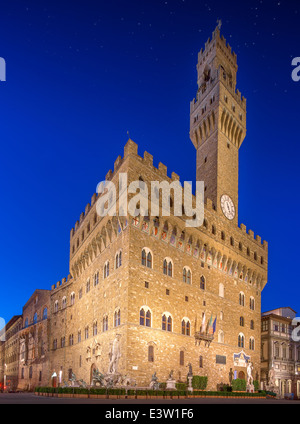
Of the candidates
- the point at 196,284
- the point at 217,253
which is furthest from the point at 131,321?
the point at 217,253

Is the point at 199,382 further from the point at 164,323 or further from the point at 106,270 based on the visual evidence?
the point at 106,270

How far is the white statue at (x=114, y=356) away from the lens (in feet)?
99.9

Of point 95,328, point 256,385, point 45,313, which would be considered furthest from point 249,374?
point 45,313

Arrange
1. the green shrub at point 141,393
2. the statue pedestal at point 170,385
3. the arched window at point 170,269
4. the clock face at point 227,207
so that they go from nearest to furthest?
the green shrub at point 141,393 → the statue pedestal at point 170,385 → the arched window at point 170,269 → the clock face at point 227,207

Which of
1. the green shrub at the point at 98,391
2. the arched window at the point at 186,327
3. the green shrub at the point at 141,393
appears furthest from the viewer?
the arched window at the point at 186,327

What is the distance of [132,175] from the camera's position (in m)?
33.2

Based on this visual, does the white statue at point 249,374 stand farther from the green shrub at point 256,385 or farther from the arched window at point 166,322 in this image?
the arched window at point 166,322

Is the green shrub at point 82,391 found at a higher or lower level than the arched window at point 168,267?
lower

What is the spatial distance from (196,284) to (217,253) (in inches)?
183

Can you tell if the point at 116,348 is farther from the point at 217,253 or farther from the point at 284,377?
the point at 284,377

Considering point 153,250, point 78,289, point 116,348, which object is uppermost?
point 153,250

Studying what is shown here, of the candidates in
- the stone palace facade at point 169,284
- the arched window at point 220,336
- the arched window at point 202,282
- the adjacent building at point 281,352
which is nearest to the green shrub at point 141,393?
the stone palace facade at point 169,284

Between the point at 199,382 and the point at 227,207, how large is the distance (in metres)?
18.5

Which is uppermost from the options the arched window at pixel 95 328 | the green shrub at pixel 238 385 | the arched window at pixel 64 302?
the arched window at pixel 64 302
